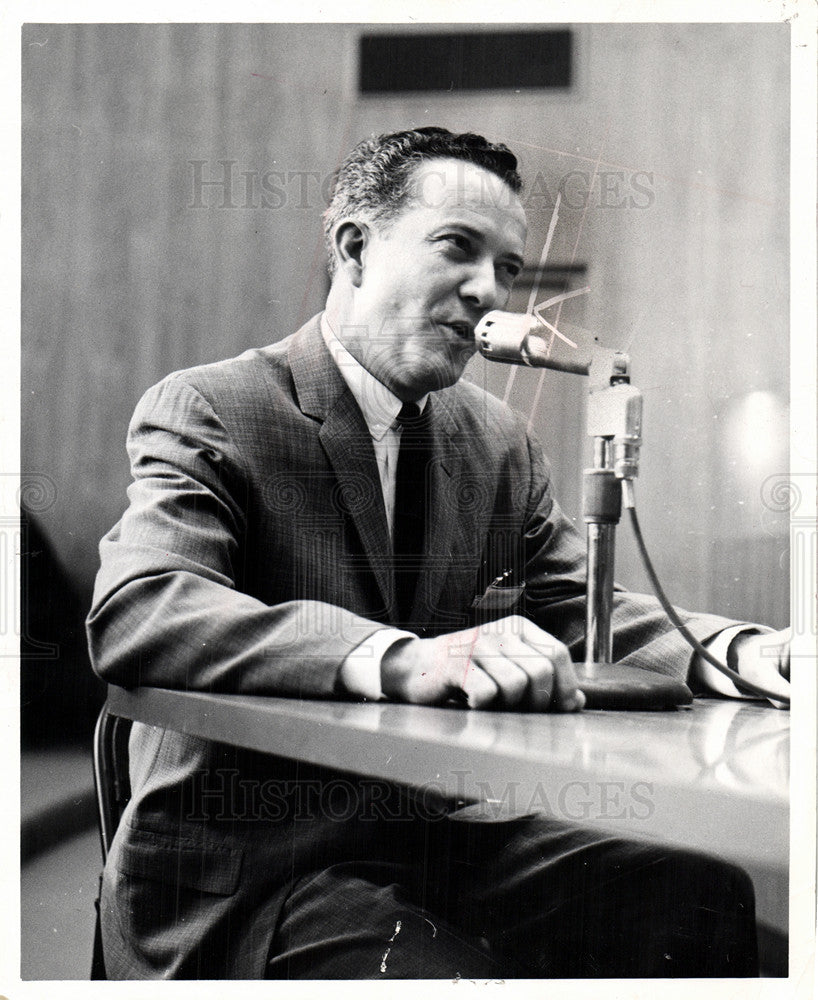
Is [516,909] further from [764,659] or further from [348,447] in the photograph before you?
[348,447]

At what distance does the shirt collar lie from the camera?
150 cm

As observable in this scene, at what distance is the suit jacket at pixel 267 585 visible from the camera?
1.42 m

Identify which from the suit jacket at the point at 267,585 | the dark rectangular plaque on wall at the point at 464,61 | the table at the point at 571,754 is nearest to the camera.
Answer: the table at the point at 571,754

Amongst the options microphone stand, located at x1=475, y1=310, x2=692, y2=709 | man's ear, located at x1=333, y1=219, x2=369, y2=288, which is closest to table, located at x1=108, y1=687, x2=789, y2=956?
microphone stand, located at x1=475, y1=310, x2=692, y2=709

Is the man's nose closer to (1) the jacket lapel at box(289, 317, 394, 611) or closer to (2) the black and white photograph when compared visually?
(2) the black and white photograph

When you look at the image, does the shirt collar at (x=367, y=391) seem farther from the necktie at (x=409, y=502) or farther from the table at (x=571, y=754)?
the table at (x=571, y=754)

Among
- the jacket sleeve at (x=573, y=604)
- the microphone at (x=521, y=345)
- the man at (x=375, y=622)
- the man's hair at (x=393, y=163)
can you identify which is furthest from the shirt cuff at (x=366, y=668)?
the man's hair at (x=393, y=163)

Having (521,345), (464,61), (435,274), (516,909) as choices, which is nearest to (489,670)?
(516,909)

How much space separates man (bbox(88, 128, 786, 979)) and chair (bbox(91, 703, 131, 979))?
0.02 m

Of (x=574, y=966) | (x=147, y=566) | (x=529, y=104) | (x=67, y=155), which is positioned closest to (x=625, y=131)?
(x=529, y=104)

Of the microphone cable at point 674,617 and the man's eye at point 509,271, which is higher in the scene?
the man's eye at point 509,271

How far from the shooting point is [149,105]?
1538 millimetres

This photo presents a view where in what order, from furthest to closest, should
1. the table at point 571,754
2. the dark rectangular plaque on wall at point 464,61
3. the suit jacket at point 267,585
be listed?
the dark rectangular plaque on wall at point 464,61
the suit jacket at point 267,585
the table at point 571,754
